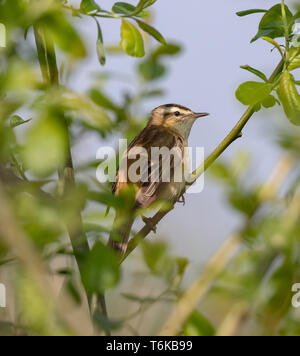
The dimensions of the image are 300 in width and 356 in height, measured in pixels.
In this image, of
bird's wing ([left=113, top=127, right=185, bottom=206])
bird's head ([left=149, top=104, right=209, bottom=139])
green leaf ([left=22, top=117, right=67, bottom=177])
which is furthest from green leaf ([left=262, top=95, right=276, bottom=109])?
bird's head ([left=149, top=104, right=209, bottom=139])

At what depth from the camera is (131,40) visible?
1.42 meters

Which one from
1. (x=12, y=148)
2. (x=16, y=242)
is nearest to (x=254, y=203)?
(x=16, y=242)

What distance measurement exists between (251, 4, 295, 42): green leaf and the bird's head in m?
3.12

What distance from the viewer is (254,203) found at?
0.89 m

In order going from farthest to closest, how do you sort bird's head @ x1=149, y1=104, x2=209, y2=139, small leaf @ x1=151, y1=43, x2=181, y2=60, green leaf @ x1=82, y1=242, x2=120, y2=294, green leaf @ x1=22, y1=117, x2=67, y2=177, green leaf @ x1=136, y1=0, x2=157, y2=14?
bird's head @ x1=149, y1=104, x2=209, y2=139, small leaf @ x1=151, y1=43, x2=181, y2=60, green leaf @ x1=136, y1=0, x2=157, y2=14, green leaf @ x1=82, y1=242, x2=120, y2=294, green leaf @ x1=22, y1=117, x2=67, y2=177

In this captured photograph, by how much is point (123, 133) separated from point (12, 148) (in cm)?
48

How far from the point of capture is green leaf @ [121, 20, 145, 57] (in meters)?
1.39

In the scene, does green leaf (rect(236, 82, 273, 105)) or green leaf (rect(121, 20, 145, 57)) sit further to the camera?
green leaf (rect(121, 20, 145, 57))

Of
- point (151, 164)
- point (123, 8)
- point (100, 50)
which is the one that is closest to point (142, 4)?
point (123, 8)

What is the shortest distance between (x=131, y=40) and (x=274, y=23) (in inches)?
14.8

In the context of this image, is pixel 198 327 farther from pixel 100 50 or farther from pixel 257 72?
pixel 100 50

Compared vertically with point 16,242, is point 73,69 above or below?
below

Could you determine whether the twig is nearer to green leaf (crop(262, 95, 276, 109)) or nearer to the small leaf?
green leaf (crop(262, 95, 276, 109))
